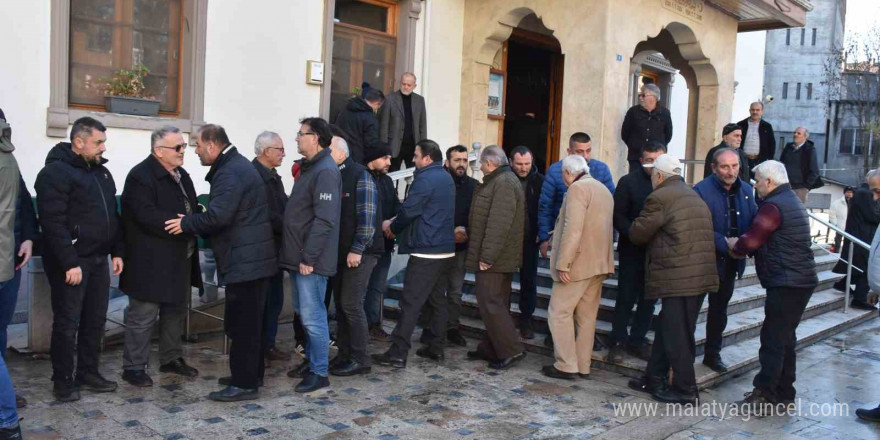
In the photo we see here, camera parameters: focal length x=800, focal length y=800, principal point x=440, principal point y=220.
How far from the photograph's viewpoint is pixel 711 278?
579 cm

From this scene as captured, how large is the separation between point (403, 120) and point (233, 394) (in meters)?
4.81

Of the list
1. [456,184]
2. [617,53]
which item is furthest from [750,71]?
[456,184]

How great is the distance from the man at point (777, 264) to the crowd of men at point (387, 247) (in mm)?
14

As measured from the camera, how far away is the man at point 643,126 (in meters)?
9.41

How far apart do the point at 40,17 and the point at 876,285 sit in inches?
284

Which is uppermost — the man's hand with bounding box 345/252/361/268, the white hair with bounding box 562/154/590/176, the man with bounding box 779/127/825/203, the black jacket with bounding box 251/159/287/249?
the man with bounding box 779/127/825/203

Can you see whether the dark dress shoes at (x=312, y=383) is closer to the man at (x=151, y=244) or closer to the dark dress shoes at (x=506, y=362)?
the man at (x=151, y=244)

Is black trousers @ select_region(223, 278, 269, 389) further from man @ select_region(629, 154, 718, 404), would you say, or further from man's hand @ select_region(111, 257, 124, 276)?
man @ select_region(629, 154, 718, 404)

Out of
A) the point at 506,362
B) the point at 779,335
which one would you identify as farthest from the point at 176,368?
the point at 779,335

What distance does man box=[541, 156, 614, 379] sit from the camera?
621cm

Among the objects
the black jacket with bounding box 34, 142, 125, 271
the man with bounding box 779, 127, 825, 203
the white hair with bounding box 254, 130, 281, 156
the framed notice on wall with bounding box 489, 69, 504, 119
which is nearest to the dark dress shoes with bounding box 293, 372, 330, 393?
the black jacket with bounding box 34, 142, 125, 271

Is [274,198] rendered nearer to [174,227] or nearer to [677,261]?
[174,227]

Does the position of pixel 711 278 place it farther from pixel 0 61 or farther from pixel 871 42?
pixel 871 42

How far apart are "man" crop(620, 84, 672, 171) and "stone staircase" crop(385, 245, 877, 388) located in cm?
188
